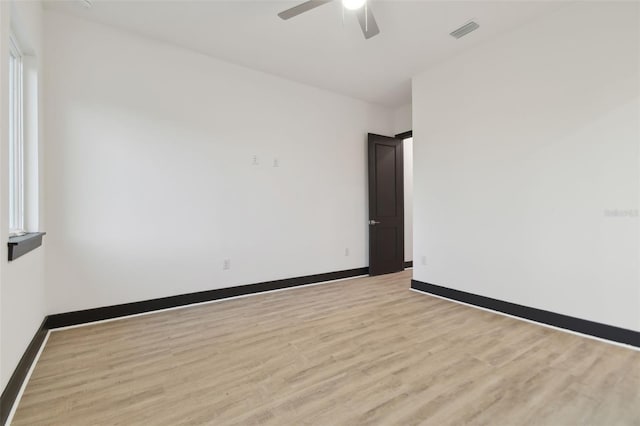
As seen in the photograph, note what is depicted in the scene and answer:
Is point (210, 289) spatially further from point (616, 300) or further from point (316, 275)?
point (616, 300)

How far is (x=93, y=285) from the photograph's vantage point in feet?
9.70

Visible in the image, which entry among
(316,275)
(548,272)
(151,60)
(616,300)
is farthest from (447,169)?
(151,60)

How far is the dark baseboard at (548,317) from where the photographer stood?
2.41 meters

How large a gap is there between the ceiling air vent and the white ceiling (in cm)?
6

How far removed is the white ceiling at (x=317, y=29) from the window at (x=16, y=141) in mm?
784

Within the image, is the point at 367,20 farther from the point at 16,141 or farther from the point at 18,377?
the point at 18,377

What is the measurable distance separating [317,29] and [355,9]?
0.77 m

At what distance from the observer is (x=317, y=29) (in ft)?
9.94

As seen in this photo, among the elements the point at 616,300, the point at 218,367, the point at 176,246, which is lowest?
the point at 218,367

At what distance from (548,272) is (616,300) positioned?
0.50 meters

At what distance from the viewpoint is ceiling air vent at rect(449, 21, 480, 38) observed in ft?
9.72

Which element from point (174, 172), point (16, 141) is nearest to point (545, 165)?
point (174, 172)

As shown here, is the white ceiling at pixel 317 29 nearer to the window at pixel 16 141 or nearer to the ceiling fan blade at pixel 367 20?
the ceiling fan blade at pixel 367 20

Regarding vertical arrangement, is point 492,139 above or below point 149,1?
below
